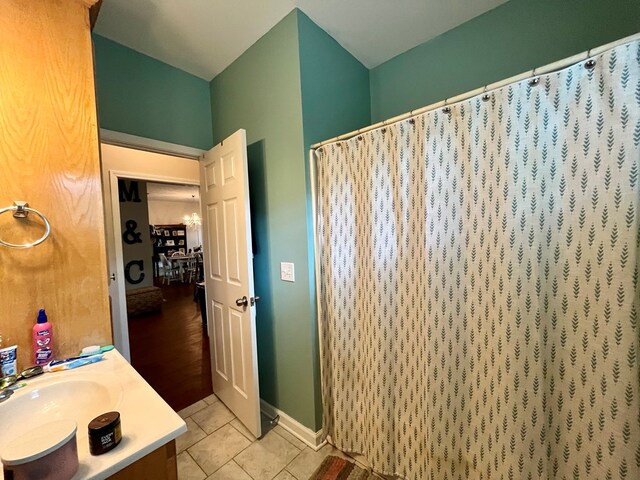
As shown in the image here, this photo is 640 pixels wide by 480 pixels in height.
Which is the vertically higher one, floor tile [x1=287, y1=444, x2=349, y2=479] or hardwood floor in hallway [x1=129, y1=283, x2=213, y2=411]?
hardwood floor in hallway [x1=129, y1=283, x2=213, y2=411]

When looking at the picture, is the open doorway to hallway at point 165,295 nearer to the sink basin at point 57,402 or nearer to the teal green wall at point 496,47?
the sink basin at point 57,402

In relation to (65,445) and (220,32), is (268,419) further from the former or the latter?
(220,32)

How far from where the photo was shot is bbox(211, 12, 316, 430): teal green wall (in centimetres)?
148

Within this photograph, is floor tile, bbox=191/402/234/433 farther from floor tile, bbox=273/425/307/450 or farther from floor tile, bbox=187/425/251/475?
floor tile, bbox=273/425/307/450

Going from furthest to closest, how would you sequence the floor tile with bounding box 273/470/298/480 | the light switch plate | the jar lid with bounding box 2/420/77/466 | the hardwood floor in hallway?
the hardwood floor in hallway → the light switch plate → the floor tile with bounding box 273/470/298/480 → the jar lid with bounding box 2/420/77/466

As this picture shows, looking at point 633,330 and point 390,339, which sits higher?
point 633,330

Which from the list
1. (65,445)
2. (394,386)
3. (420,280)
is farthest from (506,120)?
(65,445)

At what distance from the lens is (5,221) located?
87 centimetres

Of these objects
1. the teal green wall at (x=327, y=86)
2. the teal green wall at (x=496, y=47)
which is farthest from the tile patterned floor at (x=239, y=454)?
the teal green wall at (x=496, y=47)

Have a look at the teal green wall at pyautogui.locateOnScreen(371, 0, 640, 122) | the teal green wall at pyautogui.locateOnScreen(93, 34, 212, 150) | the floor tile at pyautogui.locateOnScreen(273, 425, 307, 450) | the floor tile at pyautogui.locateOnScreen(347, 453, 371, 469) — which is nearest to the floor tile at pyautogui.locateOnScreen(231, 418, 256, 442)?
the floor tile at pyautogui.locateOnScreen(273, 425, 307, 450)

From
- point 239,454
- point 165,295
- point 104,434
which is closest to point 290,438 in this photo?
point 239,454

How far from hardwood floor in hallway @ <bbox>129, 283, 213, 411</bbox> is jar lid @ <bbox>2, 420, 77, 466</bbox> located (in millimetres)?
1732

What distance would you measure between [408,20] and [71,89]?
1.79 m

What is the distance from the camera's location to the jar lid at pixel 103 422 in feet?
1.75
